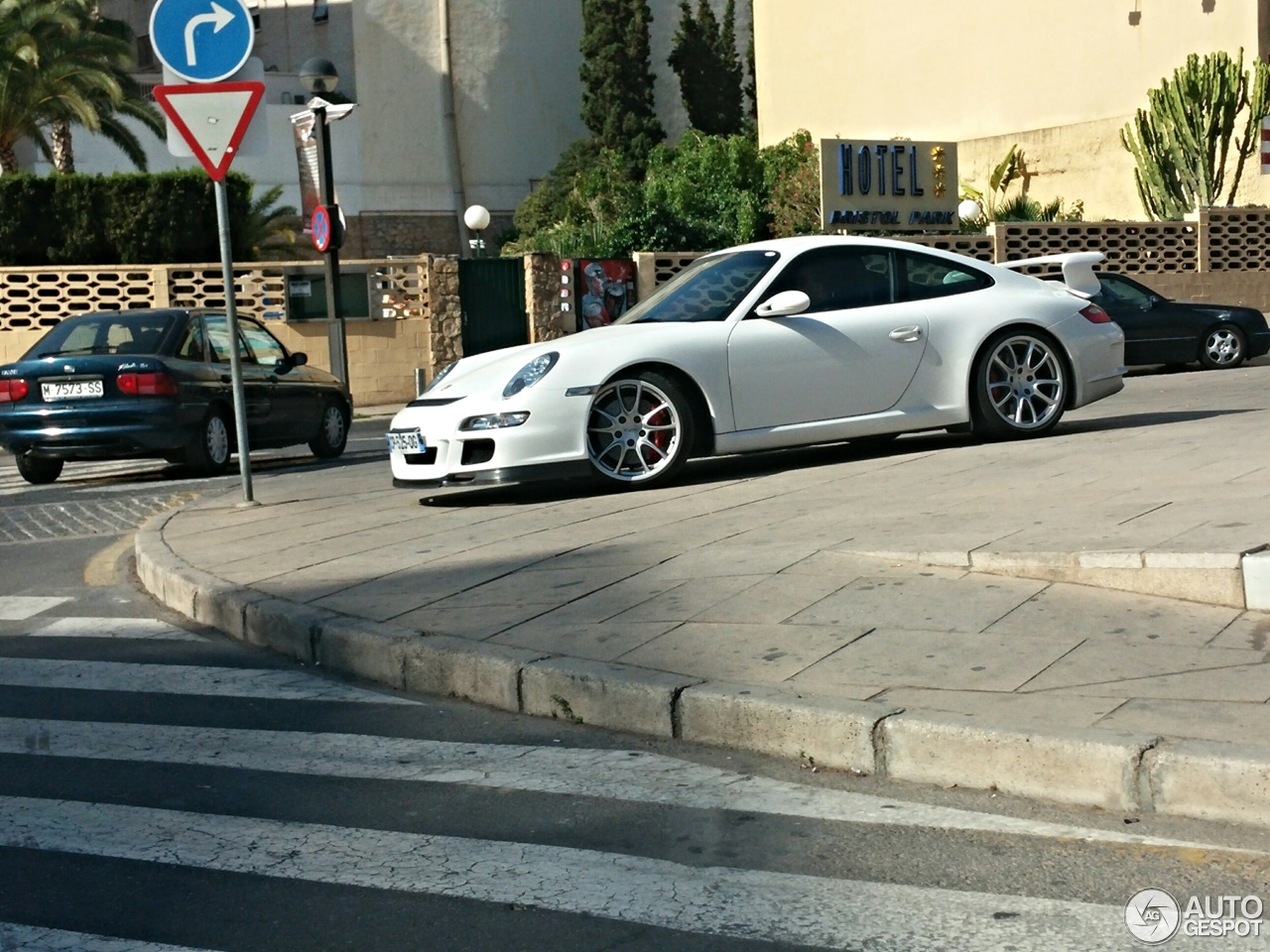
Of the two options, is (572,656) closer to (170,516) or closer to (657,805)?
(657,805)

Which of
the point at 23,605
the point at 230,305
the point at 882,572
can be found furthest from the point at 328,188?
the point at 882,572

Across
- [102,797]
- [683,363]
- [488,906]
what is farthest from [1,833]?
[683,363]

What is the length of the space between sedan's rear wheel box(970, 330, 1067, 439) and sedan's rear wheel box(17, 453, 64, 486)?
8.05 m

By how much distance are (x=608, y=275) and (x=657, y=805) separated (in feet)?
71.7

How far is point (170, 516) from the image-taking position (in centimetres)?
1023

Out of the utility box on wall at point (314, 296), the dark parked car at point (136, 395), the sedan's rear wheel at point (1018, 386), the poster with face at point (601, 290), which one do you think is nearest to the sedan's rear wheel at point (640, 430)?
the sedan's rear wheel at point (1018, 386)

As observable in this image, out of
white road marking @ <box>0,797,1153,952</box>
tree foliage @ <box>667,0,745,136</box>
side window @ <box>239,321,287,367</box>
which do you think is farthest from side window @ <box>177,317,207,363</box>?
tree foliage @ <box>667,0,745,136</box>

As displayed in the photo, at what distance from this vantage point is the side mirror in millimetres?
9414

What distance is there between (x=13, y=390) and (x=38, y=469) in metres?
0.96

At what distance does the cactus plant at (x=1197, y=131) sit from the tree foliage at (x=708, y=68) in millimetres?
24472

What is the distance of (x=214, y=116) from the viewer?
979cm

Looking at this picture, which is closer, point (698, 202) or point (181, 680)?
point (181, 680)

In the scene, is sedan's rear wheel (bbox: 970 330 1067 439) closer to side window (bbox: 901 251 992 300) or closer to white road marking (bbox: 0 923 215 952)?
side window (bbox: 901 251 992 300)

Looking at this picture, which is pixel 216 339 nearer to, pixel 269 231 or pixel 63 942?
pixel 63 942
